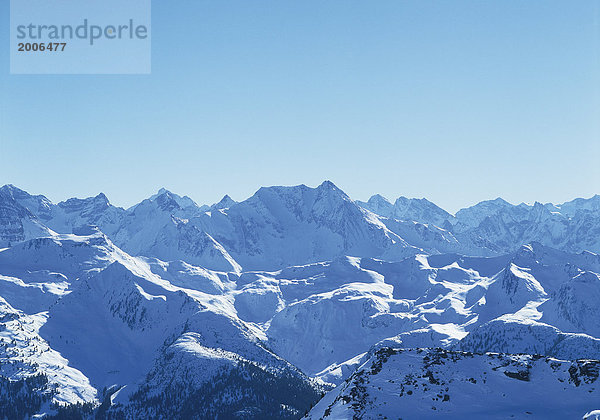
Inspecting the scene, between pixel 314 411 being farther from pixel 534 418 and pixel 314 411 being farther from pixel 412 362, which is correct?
pixel 534 418

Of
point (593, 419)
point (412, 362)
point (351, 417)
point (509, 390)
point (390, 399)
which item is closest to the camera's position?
point (593, 419)

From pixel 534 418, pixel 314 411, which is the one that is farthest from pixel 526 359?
pixel 314 411

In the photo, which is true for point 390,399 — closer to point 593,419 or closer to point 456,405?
point 456,405

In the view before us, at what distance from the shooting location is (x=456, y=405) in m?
163

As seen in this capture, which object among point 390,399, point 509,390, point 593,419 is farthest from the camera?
point 509,390

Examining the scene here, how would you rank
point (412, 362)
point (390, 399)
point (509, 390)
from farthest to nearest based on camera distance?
point (412, 362)
point (509, 390)
point (390, 399)

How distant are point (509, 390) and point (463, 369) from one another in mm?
13006

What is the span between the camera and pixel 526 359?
188m

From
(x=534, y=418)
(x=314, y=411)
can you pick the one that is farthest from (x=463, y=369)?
(x=314, y=411)

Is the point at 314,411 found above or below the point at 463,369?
below

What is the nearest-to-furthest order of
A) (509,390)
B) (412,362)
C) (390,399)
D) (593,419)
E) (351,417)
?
(593,419), (351,417), (390,399), (509,390), (412,362)

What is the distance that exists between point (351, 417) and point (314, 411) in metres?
34.3

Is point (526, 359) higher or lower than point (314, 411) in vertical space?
higher

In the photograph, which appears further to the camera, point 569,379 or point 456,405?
point 569,379
